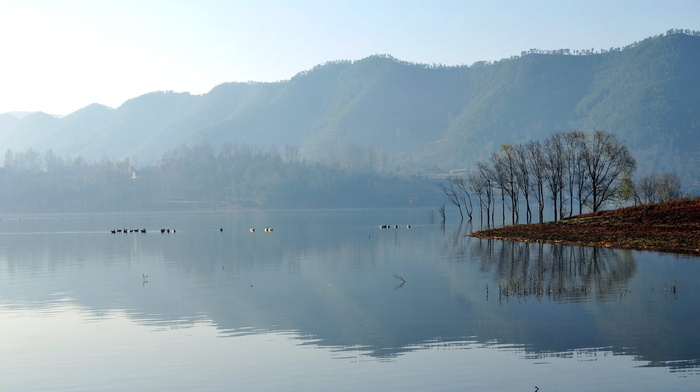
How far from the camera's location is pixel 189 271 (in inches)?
2240

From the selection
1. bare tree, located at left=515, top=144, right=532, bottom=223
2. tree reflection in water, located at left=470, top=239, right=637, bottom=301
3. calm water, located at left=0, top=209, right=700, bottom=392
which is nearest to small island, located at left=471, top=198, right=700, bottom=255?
tree reflection in water, located at left=470, top=239, right=637, bottom=301

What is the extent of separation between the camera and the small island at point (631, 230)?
6356 cm

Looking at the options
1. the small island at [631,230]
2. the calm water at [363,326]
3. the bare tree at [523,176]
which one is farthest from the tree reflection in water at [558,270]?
the bare tree at [523,176]

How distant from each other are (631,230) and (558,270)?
30.7 metres

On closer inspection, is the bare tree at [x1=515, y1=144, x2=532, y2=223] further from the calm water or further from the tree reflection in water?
the calm water

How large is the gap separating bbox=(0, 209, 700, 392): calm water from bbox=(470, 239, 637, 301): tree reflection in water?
0.56 feet

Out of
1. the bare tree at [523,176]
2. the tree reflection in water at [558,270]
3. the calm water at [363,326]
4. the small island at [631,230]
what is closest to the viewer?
the calm water at [363,326]

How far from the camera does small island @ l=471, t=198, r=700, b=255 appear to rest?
6356 cm

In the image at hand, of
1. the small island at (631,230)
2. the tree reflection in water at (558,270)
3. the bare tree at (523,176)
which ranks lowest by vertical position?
the tree reflection in water at (558,270)

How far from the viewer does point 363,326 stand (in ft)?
99.7

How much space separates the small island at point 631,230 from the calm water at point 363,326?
276 inches

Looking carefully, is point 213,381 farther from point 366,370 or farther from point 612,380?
point 612,380

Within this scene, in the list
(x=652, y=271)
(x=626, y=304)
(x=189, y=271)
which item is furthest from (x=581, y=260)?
(x=189, y=271)

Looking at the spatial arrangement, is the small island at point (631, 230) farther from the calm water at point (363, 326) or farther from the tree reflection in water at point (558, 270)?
the calm water at point (363, 326)
